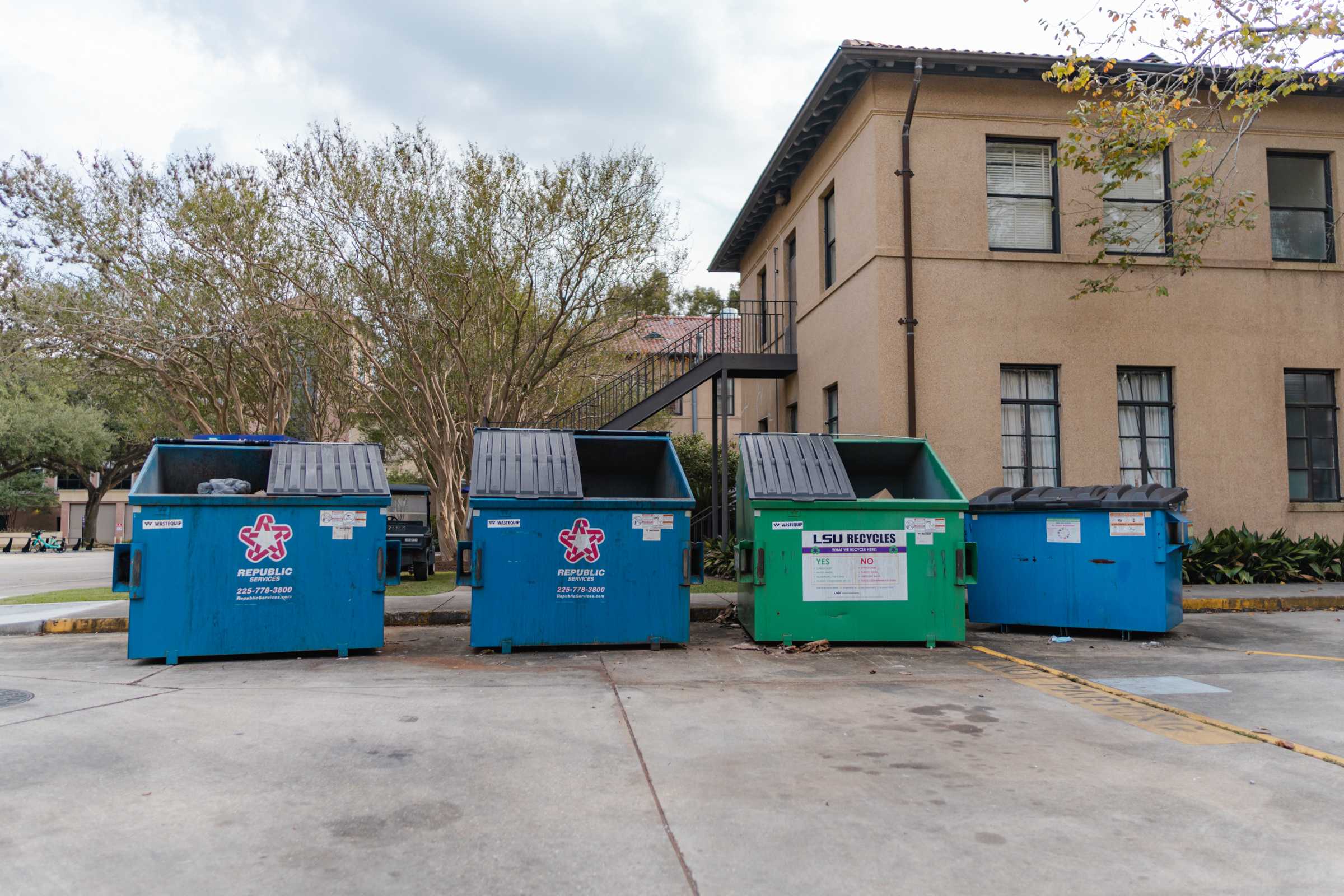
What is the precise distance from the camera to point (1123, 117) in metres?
9.84

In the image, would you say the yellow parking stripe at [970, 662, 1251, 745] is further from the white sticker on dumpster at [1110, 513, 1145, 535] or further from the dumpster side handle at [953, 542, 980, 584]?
the white sticker on dumpster at [1110, 513, 1145, 535]

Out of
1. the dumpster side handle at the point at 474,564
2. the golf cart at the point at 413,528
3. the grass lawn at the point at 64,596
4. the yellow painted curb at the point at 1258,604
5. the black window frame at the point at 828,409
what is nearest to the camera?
the dumpster side handle at the point at 474,564

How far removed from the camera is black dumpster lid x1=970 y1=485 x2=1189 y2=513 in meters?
8.59

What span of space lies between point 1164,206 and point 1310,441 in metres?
4.24

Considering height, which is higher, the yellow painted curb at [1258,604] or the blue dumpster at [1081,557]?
the blue dumpster at [1081,557]

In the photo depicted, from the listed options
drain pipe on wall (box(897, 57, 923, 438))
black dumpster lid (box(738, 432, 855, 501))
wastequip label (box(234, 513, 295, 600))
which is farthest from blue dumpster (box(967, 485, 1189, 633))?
wastequip label (box(234, 513, 295, 600))

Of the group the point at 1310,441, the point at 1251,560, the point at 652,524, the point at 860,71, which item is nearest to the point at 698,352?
the point at 860,71

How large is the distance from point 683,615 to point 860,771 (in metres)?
3.83

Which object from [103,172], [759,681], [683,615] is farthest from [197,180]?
[759,681]

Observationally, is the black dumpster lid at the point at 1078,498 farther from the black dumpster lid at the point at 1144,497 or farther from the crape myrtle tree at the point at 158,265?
the crape myrtle tree at the point at 158,265

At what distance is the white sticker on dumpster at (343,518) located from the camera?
782 centimetres

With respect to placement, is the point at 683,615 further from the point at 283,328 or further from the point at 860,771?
the point at 283,328

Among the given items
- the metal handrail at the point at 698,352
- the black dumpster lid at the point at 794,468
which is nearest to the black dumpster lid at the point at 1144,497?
the black dumpster lid at the point at 794,468

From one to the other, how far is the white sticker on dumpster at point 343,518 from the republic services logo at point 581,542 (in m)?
1.75
